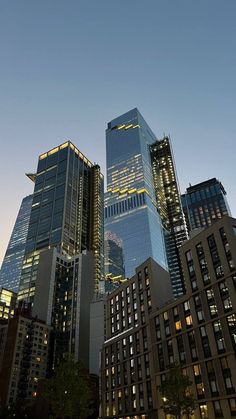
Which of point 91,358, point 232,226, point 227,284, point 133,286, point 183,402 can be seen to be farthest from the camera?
point 91,358

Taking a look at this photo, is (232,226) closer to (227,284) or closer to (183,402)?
(227,284)

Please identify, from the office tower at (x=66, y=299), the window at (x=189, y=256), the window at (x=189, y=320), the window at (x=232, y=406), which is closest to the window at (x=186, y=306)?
the window at (x=189, y=320)

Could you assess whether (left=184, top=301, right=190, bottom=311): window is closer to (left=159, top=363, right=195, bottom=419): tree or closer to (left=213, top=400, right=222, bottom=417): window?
(left=159, top=363, right=195, bottom=419): tree

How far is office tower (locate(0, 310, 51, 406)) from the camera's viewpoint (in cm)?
12300

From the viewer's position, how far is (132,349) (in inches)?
3457

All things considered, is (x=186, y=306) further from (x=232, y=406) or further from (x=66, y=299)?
(x=66, y=299)

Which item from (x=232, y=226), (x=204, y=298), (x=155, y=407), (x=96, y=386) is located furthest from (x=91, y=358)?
(x=232, y=226)

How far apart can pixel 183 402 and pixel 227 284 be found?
21.7m

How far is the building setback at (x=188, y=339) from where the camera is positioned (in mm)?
62812

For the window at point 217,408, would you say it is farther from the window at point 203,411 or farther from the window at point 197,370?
the window at point 197,370

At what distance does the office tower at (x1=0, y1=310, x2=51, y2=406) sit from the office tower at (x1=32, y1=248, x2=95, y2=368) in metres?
9.49

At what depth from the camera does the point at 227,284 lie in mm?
66125

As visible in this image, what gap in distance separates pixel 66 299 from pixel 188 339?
110 metres

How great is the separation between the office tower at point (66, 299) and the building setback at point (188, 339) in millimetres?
61428
